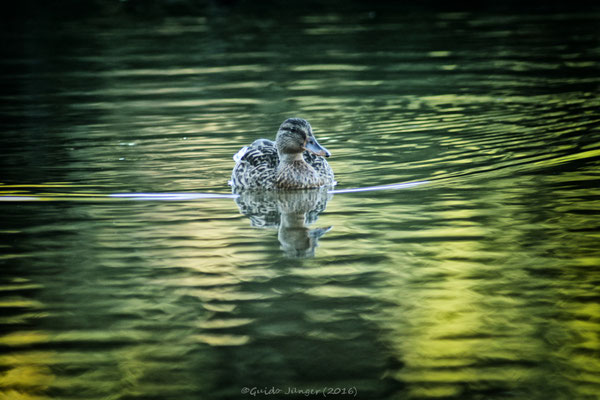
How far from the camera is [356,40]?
89.5 ft

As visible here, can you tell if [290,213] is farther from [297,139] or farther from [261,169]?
[297,139]

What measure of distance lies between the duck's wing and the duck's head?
7.0 inches

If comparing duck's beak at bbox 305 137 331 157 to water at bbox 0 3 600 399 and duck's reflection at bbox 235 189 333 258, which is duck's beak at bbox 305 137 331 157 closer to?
duck's reflection at bbox 235 189 333 258

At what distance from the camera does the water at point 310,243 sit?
20.2ft

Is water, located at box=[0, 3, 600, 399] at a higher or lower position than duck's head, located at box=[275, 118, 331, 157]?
lower

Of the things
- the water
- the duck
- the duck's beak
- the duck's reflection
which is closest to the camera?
the water

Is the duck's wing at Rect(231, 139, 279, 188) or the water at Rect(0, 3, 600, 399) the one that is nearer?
the water at Rect(0, 3, 600, 399)

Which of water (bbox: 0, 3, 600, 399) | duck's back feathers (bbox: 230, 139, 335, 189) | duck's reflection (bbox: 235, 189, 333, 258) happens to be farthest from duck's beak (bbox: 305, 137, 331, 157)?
water (bbox: 0, 3, 600, 399)

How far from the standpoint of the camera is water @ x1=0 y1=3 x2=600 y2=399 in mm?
6145

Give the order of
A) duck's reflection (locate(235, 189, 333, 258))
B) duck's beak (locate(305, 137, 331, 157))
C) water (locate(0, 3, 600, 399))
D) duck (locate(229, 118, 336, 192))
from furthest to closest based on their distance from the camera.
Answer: duck (locate(229, 118, 336, 192)) → duck's beak (locate(305, 137, 331, 157)) → duck's reflection (locate(235, 189, 333, 258)) → water (locate(0, 3, 600, 399))

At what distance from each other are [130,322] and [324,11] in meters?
30.1

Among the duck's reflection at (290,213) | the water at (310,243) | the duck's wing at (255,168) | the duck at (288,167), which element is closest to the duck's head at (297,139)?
the duck at (288,167)

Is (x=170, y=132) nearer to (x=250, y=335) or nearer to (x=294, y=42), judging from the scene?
(x=250, y=335)

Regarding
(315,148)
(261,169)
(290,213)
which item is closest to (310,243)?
(290,213)
